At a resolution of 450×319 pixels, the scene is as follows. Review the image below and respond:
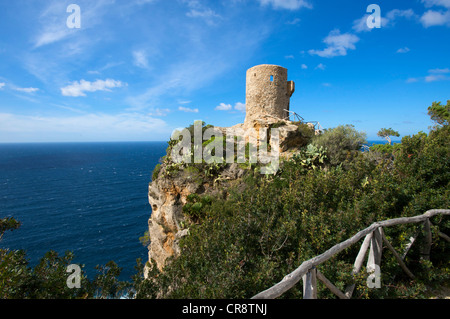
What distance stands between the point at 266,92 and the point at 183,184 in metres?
9.00

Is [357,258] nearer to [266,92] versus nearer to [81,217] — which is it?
[266,92]

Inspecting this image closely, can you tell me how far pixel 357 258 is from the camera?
163 inches

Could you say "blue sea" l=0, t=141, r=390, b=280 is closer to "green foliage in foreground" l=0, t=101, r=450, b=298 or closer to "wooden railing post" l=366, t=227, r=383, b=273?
"green foliage in foreground" l=0, t=101, r=450, b=298

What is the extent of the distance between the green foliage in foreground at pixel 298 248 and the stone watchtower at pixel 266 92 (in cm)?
944

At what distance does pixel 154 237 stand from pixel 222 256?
12435mm

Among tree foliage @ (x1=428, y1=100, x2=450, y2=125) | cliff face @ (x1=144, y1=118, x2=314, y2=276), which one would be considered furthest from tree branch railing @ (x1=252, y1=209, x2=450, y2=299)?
tree foliage @ (x1=428, y1=100, x2=450, y2=125)

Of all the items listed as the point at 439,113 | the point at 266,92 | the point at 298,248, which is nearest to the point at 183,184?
the point at 266,92

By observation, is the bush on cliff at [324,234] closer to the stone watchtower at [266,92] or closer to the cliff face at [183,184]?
the cliff face at [183,184]

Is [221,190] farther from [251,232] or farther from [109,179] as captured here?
[109,179]

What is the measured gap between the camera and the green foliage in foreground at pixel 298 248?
408 centimetres

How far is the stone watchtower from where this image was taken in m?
16.0

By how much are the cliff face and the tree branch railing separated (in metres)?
8.51

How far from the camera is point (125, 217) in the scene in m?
38.5
